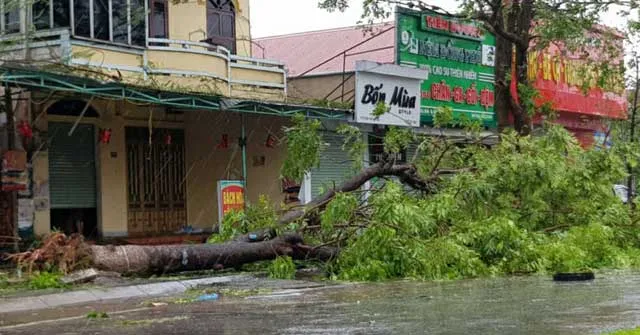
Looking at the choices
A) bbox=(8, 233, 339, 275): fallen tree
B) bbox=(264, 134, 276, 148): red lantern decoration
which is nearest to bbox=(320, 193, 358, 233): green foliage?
bbox=(8, 233, 339, 275): fallen tree

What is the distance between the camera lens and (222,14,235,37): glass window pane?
72.9 ft

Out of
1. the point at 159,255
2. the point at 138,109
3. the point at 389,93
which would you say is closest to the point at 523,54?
the point at 389,93

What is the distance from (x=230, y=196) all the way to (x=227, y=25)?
593cm

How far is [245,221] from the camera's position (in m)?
15.2

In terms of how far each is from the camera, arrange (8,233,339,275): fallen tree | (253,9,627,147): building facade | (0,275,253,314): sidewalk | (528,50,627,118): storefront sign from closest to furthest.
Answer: (0,275,253,314): sidewalk
(8,233,339,275): fallen tree
(253,9,627,147): building facade
(528,50,627,118): storefront sign

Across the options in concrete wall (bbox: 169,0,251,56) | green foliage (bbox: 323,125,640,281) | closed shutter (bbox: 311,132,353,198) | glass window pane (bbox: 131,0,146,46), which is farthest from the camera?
closed shutter (bbox: 311,132,353,198)

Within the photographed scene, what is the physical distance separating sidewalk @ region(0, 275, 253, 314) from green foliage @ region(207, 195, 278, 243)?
6.83 feet

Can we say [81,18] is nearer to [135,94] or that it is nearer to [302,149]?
[135,94]

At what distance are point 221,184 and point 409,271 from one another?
556cm

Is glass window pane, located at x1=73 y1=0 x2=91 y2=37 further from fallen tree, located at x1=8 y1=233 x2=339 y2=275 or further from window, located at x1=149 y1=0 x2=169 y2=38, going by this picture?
fallen tree, located at x1=8 y1=233 x2=339 y2=275

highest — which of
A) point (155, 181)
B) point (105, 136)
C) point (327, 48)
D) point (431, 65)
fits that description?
point (327, 48)

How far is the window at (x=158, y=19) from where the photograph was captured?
792 inches

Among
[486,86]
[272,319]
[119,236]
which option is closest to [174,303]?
[272,319]

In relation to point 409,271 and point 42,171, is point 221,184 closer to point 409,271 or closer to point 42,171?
point 42,171
